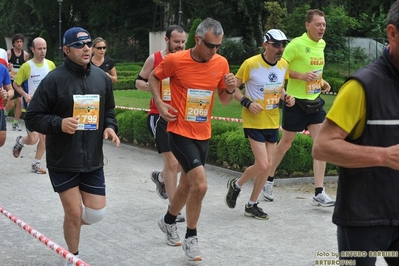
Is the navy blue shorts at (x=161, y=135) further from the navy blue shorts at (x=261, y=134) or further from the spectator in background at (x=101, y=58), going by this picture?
the spectator in background at (x=101, y=58)

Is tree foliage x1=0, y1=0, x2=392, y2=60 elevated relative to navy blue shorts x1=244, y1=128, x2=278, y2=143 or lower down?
lower down

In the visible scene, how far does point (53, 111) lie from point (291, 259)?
8.08ft

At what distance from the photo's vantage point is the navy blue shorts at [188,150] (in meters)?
6.45

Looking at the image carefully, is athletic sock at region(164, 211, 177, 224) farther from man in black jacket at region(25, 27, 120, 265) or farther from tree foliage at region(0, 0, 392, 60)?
tree foliage at region(0, 0, 392, 60)

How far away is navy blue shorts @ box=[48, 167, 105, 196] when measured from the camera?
5953mm

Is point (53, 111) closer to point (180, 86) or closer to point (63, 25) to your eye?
point (180, 86)

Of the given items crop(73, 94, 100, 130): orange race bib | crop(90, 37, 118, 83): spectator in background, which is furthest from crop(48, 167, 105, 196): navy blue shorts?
crop(90, 37, 118, 83): spectator in background

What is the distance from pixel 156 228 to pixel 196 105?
1755mm

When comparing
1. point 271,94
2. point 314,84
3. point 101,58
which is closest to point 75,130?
point 271,94

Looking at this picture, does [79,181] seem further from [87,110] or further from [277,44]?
[277,44]

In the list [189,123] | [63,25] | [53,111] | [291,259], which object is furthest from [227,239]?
[63,25]

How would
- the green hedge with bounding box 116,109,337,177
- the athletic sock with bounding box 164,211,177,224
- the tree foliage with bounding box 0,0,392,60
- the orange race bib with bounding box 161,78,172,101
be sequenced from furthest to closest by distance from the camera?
the tree foliage with bounding box 0,0,392,60 → the green hedge with bounding box 116,109,337,177 → the orange race bib with bounding box 161,78,172,101 → the athletic sock with bounding box 164,211,177,224

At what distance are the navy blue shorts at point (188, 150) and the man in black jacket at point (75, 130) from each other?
69 centimetres

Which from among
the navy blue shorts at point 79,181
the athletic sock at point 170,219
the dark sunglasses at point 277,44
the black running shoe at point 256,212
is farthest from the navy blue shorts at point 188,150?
the dark sunglasses at point 277,44
